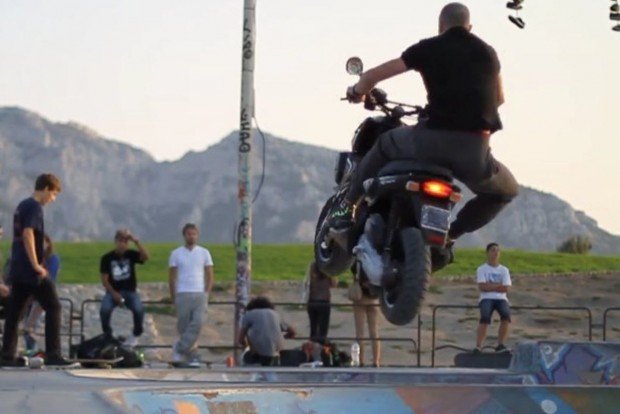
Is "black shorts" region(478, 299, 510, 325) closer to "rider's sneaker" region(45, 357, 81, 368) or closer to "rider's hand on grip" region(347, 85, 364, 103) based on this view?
"rider's sneaker" region(45, 357, 81, 368)

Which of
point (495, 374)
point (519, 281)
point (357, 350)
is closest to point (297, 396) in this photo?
point (495, 374)

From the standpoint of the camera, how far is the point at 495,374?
11195 millimetres

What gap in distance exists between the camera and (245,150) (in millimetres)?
22328

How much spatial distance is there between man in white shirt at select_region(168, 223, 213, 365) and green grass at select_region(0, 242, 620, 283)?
2364 centimetres

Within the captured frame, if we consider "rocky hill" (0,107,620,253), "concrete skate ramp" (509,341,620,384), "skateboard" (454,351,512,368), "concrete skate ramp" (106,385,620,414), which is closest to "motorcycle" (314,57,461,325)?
"concrete skate ramp" (509,341,620,384)

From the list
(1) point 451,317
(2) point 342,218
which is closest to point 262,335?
(2) point 342,218

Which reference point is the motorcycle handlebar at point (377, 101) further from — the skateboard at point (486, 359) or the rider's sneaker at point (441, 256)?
the skateboard at point (486, 359)

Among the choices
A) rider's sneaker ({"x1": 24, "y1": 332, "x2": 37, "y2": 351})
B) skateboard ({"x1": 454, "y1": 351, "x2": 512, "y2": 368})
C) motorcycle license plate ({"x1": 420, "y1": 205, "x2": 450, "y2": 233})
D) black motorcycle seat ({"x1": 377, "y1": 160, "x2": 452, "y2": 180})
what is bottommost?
skateboard ({"x1": 454, "y1": 351, "x2": 512, "y2": 368})

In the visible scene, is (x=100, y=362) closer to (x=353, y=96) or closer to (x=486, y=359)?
(x=486, y=359)

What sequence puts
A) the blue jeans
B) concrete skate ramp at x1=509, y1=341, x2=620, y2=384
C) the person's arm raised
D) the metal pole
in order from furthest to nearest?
1. the metal pole
2. the blue jeans
3. the person's arm raised
4. concrete skate ramp at x1=509, y1=341, x2=620, y2=384

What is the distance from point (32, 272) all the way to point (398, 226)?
4961mm

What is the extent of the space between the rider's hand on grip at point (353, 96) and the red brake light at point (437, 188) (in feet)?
3.50

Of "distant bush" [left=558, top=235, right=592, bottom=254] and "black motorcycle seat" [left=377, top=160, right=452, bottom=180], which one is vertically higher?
"distant bush" [left=558, top=235, right=592, bottom=254]

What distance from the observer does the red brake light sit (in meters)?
11.6
